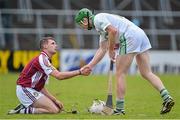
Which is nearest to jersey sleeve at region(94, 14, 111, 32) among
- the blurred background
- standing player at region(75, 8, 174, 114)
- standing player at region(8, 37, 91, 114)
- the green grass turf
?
standing player at region(75, 8, 174, 114)

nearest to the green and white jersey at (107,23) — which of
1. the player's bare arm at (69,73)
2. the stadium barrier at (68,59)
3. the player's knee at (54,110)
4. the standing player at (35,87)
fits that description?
the player's bare arm at (69,73)

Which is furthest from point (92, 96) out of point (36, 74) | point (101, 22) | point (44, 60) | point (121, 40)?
point (101, 22)

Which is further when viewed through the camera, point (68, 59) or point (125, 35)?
point (68, 59)

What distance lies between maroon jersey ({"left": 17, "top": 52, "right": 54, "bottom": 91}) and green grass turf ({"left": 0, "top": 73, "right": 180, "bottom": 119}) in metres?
0.71

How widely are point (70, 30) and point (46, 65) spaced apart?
19308 mm

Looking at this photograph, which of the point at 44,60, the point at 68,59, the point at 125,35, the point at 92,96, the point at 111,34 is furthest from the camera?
the point at 68,59

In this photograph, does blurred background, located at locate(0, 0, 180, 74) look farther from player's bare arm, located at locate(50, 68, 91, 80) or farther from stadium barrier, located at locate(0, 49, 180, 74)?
player's bare arm, located at locate(50, 68, 91, 80)

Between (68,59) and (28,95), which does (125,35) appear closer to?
(28,95)

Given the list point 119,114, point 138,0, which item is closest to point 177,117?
point 119,114

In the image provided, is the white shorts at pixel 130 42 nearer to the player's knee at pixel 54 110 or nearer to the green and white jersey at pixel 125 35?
the green and white jersey at pixel 125 35

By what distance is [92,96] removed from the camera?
65.0 feet

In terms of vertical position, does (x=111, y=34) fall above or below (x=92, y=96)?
above

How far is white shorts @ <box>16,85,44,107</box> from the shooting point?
14461mm

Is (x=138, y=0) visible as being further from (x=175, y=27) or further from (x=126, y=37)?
(x=126, y=37)
